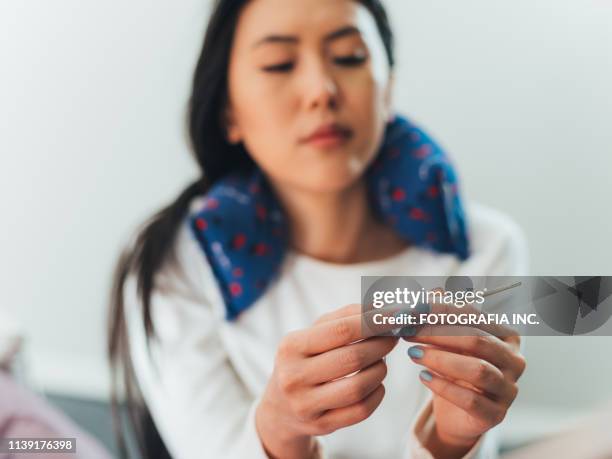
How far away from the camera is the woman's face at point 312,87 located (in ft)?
1.38

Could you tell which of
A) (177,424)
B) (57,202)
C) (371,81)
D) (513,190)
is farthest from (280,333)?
(57,202)

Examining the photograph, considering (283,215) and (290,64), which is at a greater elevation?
(290,64)

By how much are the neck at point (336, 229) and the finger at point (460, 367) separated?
232 mm

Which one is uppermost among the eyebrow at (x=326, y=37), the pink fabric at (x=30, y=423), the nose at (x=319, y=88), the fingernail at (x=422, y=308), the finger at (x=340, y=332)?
the eyebrow at (x=326, y=37)

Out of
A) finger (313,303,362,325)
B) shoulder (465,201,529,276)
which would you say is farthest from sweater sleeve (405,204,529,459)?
finger (313,303,362,325)

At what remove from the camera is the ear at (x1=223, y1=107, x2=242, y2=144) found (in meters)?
0.50

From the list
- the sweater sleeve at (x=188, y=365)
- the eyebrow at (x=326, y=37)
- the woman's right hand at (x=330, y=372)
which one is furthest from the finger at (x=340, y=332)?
the eyebrow at (x=326, y=37)

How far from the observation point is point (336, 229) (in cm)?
51

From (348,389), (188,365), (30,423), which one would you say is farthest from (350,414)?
(30,423)

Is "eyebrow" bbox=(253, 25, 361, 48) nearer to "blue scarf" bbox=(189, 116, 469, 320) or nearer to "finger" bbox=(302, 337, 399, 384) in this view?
"blue scarf" bbox=(189, 116, 469, 320)

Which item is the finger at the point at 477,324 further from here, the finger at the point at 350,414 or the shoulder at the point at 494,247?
the shoulder at the point at 494,247

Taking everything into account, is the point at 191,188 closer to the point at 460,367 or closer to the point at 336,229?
the point at 336,229

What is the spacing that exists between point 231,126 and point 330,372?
287 mm

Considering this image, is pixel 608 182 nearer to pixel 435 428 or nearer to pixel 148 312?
pixel 435 428
